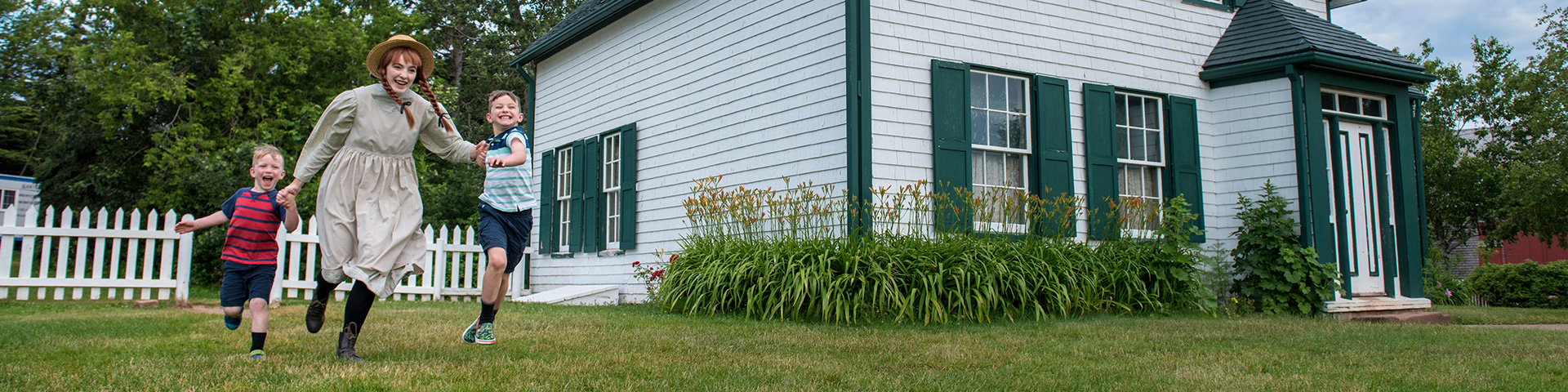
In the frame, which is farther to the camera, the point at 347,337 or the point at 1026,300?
the point at 1026,300

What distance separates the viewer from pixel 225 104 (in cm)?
1758

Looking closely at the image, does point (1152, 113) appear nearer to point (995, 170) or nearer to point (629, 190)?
point (995, 170)

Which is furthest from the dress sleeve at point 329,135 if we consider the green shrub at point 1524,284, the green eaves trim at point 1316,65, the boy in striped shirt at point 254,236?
the green shrub at point 1524,284

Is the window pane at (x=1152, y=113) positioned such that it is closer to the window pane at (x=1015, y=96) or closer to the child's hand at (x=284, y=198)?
the window pane at (x=1015, y=96)

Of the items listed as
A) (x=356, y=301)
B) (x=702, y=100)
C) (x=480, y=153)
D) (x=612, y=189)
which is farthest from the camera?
(x=612, y=189)

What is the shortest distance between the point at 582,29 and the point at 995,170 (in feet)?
17.0

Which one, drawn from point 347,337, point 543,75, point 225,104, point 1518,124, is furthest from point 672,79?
point 1518,124

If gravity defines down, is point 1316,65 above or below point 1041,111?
above

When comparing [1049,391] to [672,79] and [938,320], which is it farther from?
[672,79]

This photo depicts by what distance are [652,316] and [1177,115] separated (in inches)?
202

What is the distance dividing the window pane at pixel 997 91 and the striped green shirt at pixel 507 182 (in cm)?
464

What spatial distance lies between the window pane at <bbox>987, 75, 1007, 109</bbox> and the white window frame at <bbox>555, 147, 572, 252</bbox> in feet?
17.2

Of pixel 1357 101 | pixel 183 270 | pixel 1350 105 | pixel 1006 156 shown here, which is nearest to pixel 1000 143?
pixel 1006 156

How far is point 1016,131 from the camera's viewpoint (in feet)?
26.2
